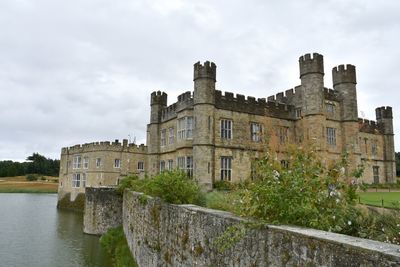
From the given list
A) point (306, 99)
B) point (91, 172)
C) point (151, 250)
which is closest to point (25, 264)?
point (151, 250)

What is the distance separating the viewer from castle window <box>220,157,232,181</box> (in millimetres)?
25625

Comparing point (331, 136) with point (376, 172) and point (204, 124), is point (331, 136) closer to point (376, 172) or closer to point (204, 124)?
point (204, 124)

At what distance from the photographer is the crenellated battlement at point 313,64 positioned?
88.6 feet

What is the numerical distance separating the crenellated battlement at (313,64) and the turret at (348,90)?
3.68 metres

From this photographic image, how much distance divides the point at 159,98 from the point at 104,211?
38.7ft

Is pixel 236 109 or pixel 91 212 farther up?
pixel 236 109

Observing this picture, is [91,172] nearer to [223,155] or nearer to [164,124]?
[164,124]

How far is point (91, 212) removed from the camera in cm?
2580

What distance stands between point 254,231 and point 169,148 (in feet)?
81.6

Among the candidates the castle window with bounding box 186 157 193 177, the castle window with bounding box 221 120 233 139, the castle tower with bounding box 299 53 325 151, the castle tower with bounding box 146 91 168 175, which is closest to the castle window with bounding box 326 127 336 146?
the castle tower with bounding box 299 53 325 151

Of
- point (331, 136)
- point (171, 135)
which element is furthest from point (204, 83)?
point (331, 136)

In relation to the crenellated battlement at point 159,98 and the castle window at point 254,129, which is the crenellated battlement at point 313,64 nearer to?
the castle window at point 254,129

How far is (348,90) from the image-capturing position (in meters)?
29.8

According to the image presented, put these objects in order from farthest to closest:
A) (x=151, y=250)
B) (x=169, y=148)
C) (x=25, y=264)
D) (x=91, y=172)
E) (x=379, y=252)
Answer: (x=91, y=172) < (x=169, y=148) < (x=25, y=264) < (x=151, y=250) < (x=379, y=252)
